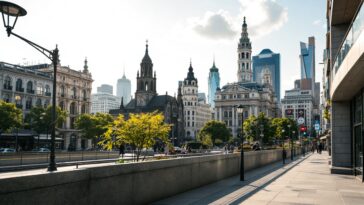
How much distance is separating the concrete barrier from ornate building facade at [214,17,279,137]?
143m

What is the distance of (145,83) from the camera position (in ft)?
430

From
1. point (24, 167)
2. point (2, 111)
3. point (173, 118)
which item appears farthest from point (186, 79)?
point (24, 167)

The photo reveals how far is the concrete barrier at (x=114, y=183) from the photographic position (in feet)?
24.0

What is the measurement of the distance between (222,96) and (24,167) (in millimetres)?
143924

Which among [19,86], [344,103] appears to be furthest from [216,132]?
[344,103]

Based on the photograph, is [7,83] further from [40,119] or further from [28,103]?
[40,119]

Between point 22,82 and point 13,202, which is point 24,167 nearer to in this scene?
point 13,202

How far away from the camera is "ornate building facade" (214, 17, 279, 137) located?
16250cm

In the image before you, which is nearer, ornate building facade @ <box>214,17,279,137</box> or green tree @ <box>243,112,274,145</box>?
green tree @ <box>243,112,274,145</box>

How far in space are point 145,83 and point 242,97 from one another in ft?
174

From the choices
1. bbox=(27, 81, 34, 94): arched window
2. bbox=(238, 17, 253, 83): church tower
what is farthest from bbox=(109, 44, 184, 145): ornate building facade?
bbox=(27, 81, 34, 94): arched window

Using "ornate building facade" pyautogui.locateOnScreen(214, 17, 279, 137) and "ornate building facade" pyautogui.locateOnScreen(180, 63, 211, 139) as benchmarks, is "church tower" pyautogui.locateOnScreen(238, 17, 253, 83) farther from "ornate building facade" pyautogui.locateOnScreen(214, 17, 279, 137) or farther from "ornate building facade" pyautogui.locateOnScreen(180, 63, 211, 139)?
"ornate building facade" pyautogui.locateOnScreen(180, 63, 211, 139)

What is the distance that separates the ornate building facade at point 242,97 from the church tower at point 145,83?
43991mm

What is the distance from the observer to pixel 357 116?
22.5m
